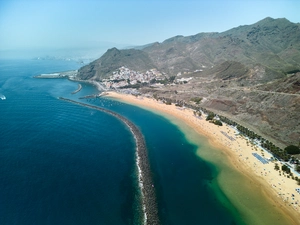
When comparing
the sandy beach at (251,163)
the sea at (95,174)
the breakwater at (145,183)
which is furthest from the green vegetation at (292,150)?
the breakwater at (145,183)

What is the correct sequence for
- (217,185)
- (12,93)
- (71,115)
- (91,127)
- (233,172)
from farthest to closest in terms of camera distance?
(12,93) < (71,115) < (91,127) < (233,172) < (217,185)

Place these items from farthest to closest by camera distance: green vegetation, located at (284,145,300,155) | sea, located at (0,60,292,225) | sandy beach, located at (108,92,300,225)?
green vegetation, located at (284,145,300,155) → sandy beach, located at (108,92,300,225) → sea, located at (0,60,292,225)

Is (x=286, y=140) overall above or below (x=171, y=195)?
above

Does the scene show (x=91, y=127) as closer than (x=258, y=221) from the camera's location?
No

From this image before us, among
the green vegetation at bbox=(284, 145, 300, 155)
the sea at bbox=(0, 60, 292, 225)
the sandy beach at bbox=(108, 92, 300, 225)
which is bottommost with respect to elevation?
the sea at bbox=(0, 60, 292, 225)

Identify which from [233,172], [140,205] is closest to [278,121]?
[233,172]

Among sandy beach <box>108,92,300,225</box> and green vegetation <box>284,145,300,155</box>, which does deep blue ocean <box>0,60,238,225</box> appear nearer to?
sandy beach <box>108,92,300,225</box>

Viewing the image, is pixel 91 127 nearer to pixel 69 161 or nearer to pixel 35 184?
pixel 69 161

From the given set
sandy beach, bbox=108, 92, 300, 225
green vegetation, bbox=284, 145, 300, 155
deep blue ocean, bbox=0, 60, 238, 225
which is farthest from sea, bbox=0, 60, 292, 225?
green vegetation, bbox=284, 145, 300, 155
